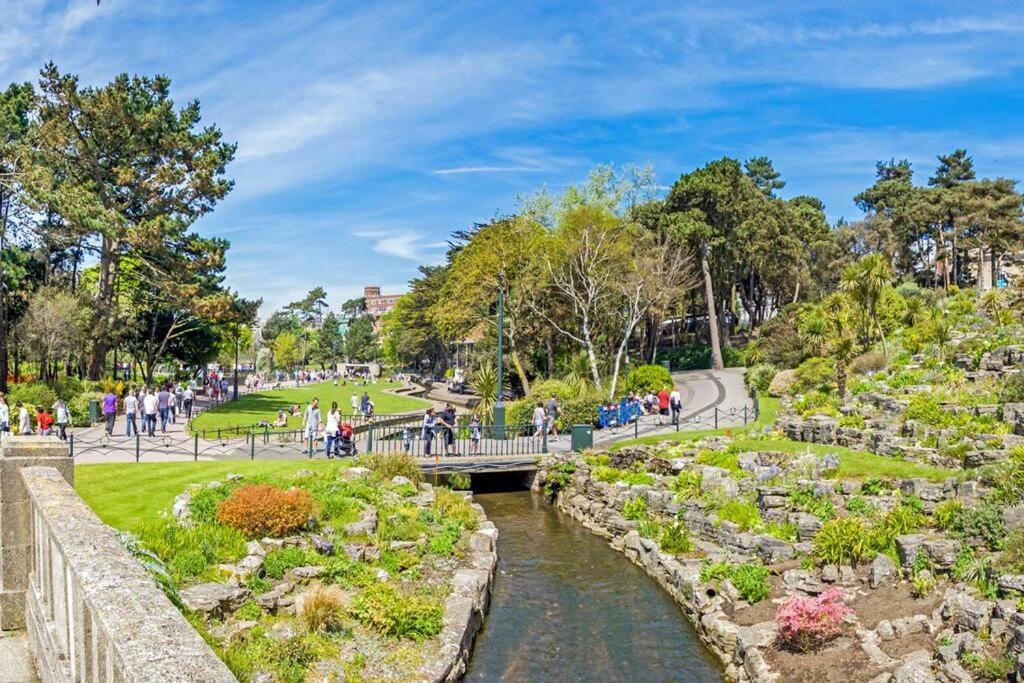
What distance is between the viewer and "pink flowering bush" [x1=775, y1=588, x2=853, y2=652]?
14.0m

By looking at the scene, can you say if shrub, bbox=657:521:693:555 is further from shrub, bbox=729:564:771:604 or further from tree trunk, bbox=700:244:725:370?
tree trunk, bbox=700:244:725:370

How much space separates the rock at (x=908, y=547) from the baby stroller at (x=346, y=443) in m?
16.5

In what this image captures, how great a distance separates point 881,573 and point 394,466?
13508mm

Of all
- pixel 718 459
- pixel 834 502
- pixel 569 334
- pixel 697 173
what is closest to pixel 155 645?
pixel 834 502

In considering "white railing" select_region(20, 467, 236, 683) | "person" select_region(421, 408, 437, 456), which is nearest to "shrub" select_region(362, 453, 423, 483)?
"person" select_region(421, 408, 437, 456)

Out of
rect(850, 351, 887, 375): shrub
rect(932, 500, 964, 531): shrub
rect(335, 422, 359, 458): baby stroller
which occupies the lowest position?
rect(932, 500, 964, 531): shrub

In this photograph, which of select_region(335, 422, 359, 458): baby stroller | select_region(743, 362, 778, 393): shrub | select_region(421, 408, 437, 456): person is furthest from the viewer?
select_region(743, 362, 778, 393): shrub

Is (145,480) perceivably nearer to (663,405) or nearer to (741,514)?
(741,514)

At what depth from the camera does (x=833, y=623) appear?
557 inches

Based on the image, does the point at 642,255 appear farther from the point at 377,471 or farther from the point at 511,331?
the point at 377,471

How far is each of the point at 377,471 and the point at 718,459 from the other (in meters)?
10.3

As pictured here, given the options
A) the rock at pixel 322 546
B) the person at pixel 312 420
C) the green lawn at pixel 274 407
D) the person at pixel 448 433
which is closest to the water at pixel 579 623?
the rock at pixel 322 546

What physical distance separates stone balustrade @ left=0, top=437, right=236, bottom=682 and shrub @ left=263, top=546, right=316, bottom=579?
7.11m

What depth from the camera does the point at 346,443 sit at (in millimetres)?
27047
